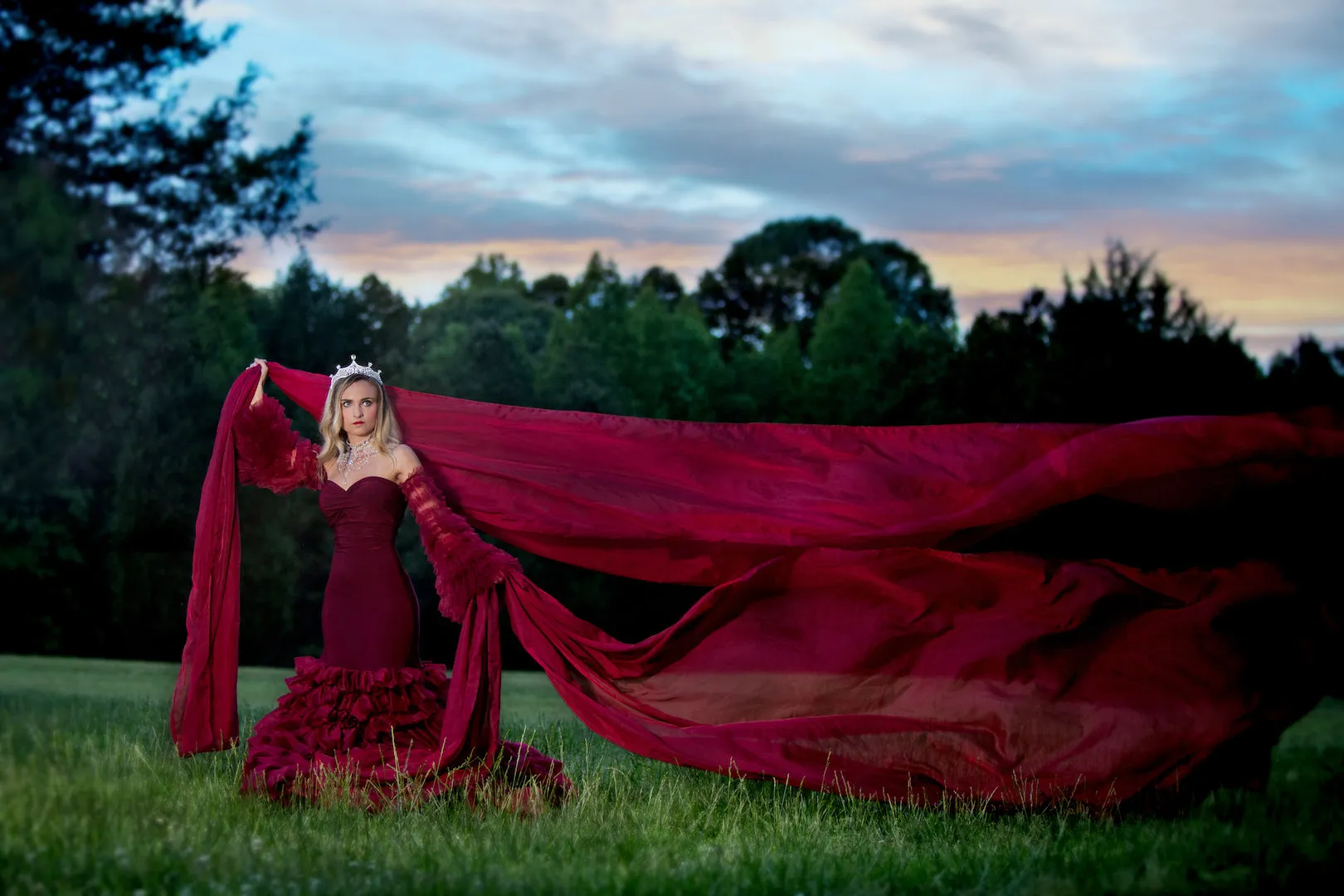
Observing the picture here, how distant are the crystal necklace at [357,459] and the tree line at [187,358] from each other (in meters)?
10.6

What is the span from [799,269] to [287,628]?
3833 centimetres

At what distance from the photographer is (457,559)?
21.5 ft

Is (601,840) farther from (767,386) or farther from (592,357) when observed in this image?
(767,386)

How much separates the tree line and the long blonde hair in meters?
10.5

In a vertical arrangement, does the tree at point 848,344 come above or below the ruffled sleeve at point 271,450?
above

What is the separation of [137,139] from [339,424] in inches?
664

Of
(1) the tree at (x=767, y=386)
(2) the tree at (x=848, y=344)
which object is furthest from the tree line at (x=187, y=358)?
(1) the tree at (x=767, y=386)

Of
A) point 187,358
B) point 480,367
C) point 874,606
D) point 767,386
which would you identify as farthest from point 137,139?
point 767,386

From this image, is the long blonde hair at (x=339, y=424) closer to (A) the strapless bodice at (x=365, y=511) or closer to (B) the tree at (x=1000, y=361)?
(A) the strapless bodice at (x=365, y=511)

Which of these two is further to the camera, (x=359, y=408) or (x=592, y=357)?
(x=592, y=357)

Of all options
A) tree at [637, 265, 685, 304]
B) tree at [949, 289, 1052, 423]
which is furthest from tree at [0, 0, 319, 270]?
tree at [637, 265, 685, 304]

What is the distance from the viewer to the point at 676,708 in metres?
6.77

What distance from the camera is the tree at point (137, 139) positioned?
1770cm

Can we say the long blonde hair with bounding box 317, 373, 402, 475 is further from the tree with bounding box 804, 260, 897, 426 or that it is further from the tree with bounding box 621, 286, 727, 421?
the tree with bounding box 621, 286, 727, 421
